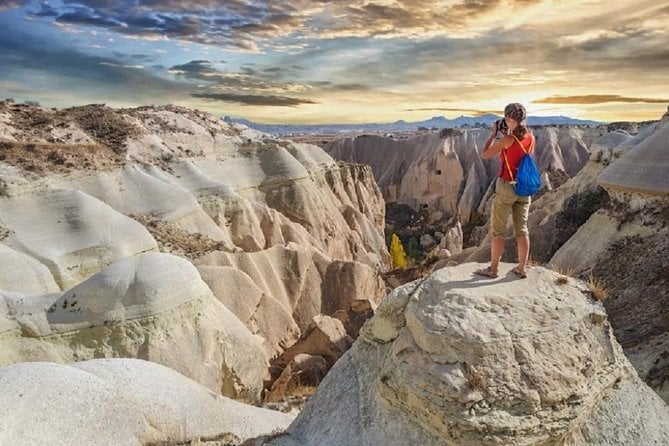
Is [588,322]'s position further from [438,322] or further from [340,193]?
[340,193]

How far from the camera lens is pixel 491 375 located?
585 centimetres

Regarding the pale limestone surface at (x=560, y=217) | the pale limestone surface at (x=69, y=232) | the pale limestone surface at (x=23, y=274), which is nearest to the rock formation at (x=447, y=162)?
the pale limestone surface at (x=560, y=217)

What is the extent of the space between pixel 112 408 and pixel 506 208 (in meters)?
6.16

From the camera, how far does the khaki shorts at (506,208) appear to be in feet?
21.8

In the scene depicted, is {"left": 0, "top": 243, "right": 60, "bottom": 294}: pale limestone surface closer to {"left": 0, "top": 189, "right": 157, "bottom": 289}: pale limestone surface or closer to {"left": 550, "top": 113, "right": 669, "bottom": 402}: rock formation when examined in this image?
{"left": 0, "top": 189, "right": 157, "bottom": 289}: pale limestone surface

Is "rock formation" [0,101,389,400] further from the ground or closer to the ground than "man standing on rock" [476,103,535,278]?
closer to the ground

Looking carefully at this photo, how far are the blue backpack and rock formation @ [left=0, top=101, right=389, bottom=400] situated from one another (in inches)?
358

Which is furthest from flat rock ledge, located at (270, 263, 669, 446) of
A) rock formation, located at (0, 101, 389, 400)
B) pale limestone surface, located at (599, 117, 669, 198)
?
pale limestone surface, located at (599, 117, 669, 198)

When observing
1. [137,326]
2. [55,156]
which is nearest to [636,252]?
[137,326]

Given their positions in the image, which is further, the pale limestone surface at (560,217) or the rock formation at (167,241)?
the pale limestone surface at (560,217)

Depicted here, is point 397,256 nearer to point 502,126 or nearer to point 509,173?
point 509,173

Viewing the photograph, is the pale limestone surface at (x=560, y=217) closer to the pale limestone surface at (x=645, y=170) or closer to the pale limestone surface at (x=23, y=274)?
the pale limestone surface at (x=645, y=170)

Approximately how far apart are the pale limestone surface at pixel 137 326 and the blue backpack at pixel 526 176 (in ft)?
29.8

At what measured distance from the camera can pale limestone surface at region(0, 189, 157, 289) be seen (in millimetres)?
17828
